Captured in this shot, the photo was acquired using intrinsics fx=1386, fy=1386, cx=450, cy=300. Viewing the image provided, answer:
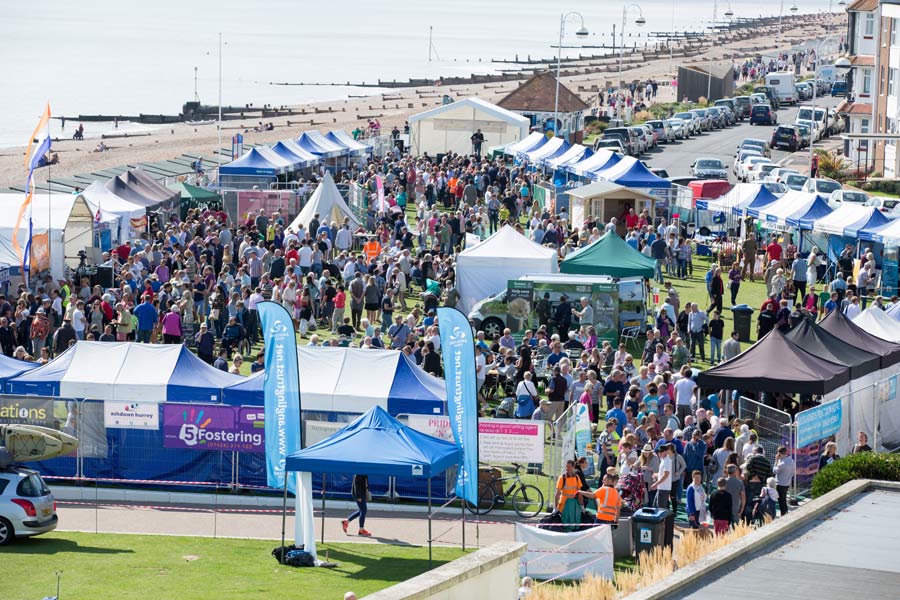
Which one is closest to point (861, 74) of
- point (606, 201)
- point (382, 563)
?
point (606, 201)

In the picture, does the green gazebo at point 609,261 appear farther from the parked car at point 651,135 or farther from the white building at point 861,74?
the parked car at point 651,135

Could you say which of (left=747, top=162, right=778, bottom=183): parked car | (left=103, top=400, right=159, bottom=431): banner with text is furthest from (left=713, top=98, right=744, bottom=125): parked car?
(left=103, top=400, right=159, bottom=431): banner with text

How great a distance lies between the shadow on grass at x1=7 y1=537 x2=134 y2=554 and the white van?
75.0m

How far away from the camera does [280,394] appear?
57.3ft

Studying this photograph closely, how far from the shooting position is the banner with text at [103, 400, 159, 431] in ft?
66.3

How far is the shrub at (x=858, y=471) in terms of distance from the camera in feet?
58.2

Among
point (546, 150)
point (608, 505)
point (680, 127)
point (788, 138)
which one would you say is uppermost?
point (680, 127)

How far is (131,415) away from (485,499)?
211 inches

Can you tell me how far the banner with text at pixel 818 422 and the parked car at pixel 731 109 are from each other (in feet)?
190

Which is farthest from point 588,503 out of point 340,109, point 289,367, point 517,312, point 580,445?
point 340,109

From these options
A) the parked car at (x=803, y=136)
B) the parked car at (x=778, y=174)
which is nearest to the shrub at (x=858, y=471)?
the parked car at (x=778, y=174)

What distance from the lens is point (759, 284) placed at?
35.8 m

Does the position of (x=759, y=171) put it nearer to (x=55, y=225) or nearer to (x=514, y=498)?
(x=55, y=225)

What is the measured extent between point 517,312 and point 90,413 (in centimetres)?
1069
